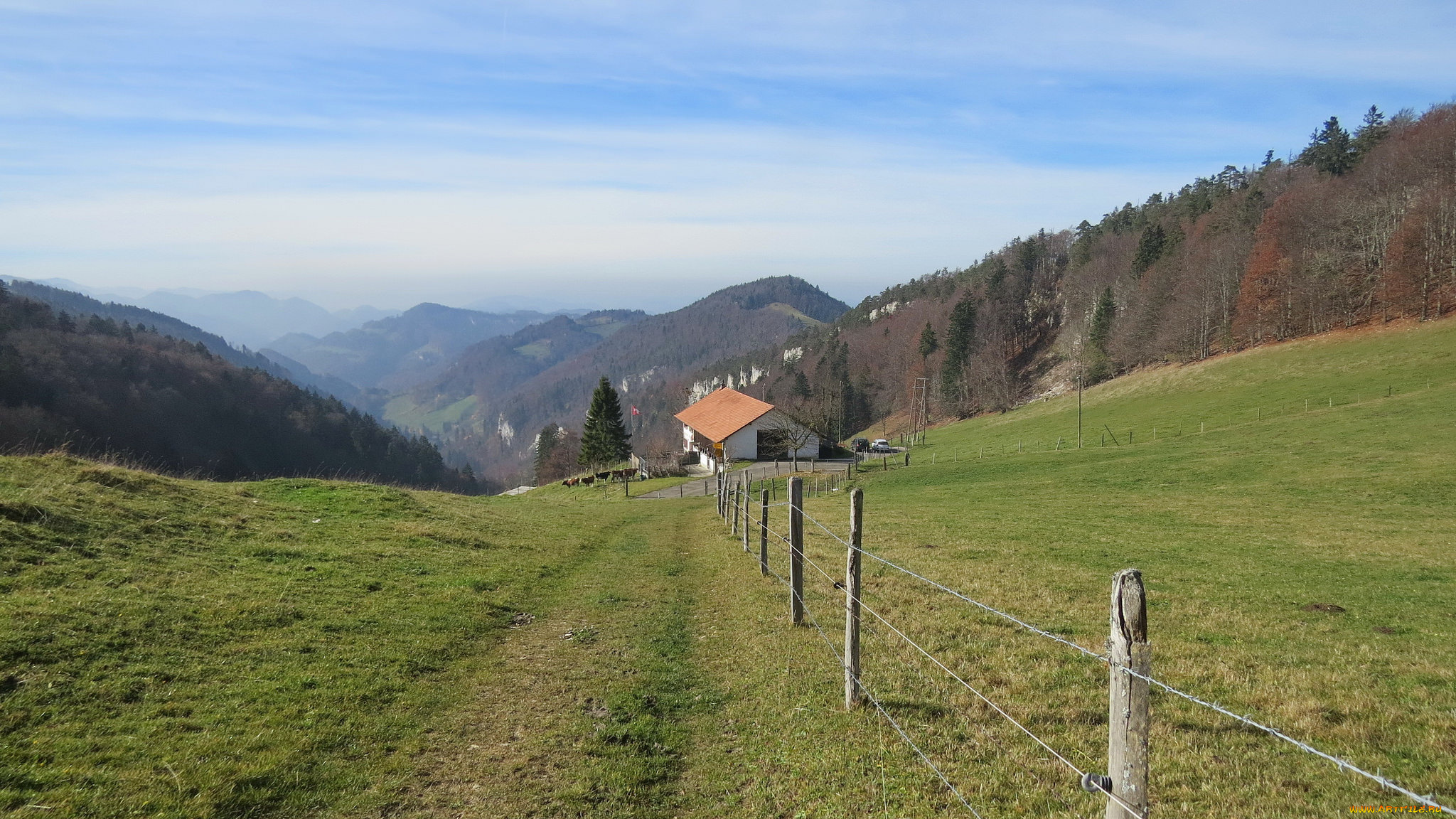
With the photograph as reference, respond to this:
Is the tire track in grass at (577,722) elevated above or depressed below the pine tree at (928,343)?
below

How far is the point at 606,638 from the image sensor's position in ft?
34.3

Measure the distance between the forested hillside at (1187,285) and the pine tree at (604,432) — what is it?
21.9m

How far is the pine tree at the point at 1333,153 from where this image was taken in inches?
3280

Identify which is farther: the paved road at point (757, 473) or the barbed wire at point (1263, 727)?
the paved road at point (757, 473)

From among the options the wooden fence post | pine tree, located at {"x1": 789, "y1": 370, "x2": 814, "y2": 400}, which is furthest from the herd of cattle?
pine tree, located at {"x1": 789, "y1": 370, "x2": 814, "y2": 400}

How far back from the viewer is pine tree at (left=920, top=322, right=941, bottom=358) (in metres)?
117

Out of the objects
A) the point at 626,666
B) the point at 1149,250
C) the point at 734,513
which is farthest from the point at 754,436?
the point at 1149,250

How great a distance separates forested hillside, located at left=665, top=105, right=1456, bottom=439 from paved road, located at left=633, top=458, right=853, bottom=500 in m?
16.7

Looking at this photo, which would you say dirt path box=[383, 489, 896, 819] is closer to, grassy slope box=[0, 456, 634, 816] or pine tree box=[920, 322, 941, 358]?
grassy slope box=[0, 456, 634, 816]

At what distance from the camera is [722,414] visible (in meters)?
73.5

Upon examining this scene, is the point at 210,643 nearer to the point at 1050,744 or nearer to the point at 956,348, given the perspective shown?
the point at 1050,744

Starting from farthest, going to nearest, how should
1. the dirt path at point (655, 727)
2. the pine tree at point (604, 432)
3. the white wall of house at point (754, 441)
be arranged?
the pine tree at point (604, 432)
the white wall of house at point (754, 441)
the dirt path at point (655, 727)

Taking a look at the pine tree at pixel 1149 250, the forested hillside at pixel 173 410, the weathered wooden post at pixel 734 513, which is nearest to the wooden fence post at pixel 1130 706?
the weathered wooden post at pixel 734 513

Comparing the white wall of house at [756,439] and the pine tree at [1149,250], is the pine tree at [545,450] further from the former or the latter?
the pine tree at [1149,250]
